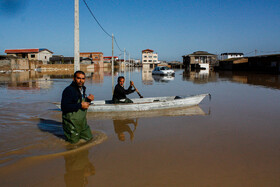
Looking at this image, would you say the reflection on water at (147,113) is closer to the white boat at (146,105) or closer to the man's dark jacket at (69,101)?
the white boat at (146,105)

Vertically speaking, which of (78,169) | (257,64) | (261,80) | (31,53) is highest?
(31,53)

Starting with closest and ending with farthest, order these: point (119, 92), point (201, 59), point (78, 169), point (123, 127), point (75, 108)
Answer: point (78, 169) < point (75, 108) < point (123, 127) < point (119, 92) < point (201, 59)

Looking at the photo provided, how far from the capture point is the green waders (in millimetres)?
4816

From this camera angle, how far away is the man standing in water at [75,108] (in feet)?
15.0

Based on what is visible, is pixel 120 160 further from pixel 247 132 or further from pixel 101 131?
pixel 247 132

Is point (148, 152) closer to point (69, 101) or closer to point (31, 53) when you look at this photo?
point (69, 101)

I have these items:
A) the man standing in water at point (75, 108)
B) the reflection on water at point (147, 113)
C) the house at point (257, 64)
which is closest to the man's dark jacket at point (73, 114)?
the man standing in water at point (75, 108)

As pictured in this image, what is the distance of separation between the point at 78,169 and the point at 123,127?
3292 millimetres

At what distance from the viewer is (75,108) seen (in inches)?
180

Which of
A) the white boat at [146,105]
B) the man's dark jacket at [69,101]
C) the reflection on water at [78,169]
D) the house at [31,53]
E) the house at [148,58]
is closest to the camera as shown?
the reflection on water at [78,169]

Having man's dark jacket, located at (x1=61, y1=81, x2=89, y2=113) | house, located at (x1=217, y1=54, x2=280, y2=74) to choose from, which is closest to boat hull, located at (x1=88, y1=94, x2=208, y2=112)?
man's dark jacket, located at (x1=61, y1=81, x2=89, y2=113)

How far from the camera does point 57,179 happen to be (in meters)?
4.06

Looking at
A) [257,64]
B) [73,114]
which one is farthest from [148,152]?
[257,64]

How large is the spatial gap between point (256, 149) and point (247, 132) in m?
1.52
